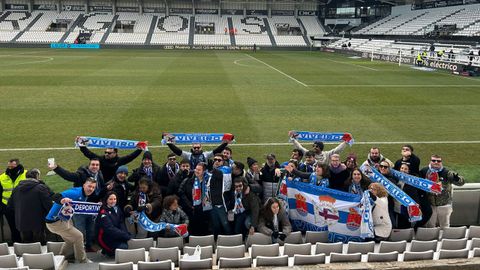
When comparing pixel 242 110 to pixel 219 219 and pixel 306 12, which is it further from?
pixel 306 12

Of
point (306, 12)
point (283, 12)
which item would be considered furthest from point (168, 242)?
point (306, 12)

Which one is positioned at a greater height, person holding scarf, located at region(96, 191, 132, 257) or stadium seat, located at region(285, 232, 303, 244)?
person holding scarf, located at region(96, 191, 132, 257)

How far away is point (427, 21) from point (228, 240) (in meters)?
58.4


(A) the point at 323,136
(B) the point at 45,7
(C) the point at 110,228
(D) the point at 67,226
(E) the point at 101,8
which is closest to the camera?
(D) the point at 67,226

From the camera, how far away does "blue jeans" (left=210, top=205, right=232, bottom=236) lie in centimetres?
725

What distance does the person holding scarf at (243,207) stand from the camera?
710 centimetres

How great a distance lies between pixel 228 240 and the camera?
662cm

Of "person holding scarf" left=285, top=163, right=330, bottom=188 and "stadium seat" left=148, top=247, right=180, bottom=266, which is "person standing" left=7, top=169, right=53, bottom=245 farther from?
"person holding scarf" left=285, top=163, right=330, bottom=188

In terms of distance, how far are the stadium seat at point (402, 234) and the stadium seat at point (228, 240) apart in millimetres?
2629

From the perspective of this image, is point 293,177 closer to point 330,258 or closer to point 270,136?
point 330,258

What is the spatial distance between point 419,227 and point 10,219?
273 inches

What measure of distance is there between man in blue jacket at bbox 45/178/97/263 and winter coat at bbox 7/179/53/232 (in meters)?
0.31

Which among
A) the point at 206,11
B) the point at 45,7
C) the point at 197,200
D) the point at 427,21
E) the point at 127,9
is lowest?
the point at 197,200

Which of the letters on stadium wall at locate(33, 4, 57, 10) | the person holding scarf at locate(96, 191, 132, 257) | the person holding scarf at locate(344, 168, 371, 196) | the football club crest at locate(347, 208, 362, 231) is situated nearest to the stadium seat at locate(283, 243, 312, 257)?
the football club crest at locate(347, 208, 362, 231)
